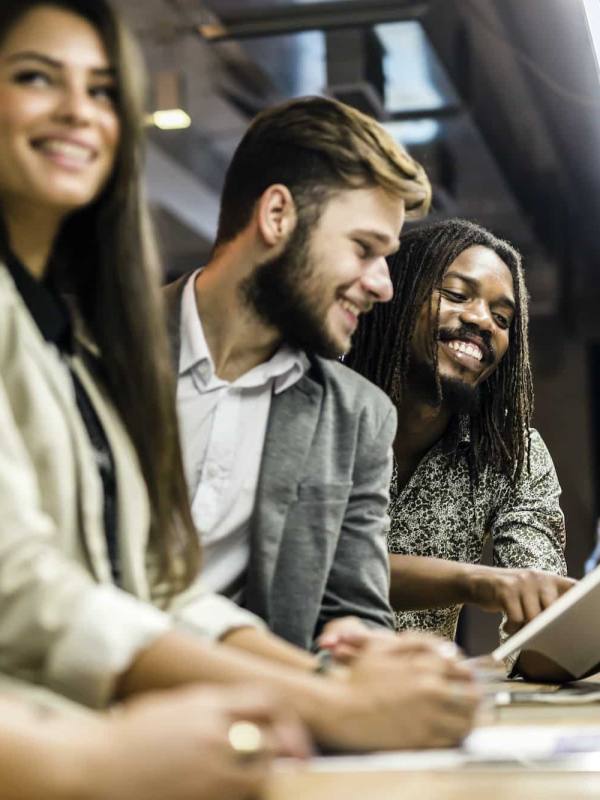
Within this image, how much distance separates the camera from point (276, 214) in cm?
183

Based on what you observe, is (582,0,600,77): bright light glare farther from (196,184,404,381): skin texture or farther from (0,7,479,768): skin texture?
(0,7,479,768): skin texture

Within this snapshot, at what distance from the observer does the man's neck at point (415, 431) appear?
241cm

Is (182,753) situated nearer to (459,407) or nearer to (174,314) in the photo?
(174,314)

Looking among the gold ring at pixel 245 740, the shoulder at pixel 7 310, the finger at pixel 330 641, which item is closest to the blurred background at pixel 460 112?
the finger at pixel 330 641

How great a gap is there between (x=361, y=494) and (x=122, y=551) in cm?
72

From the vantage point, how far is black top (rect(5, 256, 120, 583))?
112 centimetres

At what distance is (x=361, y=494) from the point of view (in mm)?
1810

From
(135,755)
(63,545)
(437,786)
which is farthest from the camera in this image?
(63,545)

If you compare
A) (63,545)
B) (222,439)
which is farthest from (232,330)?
(63,545)

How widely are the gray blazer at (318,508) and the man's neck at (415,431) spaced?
0.54m

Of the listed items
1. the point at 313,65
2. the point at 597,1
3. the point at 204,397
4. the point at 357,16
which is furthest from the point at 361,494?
the point at 313,65

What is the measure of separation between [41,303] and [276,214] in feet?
2.45

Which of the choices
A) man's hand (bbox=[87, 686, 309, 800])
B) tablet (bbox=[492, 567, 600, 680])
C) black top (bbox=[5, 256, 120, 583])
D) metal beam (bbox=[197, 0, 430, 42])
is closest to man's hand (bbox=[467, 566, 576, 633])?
tablet (bbox=[492, 567, 600, 680])

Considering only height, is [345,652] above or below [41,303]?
below
